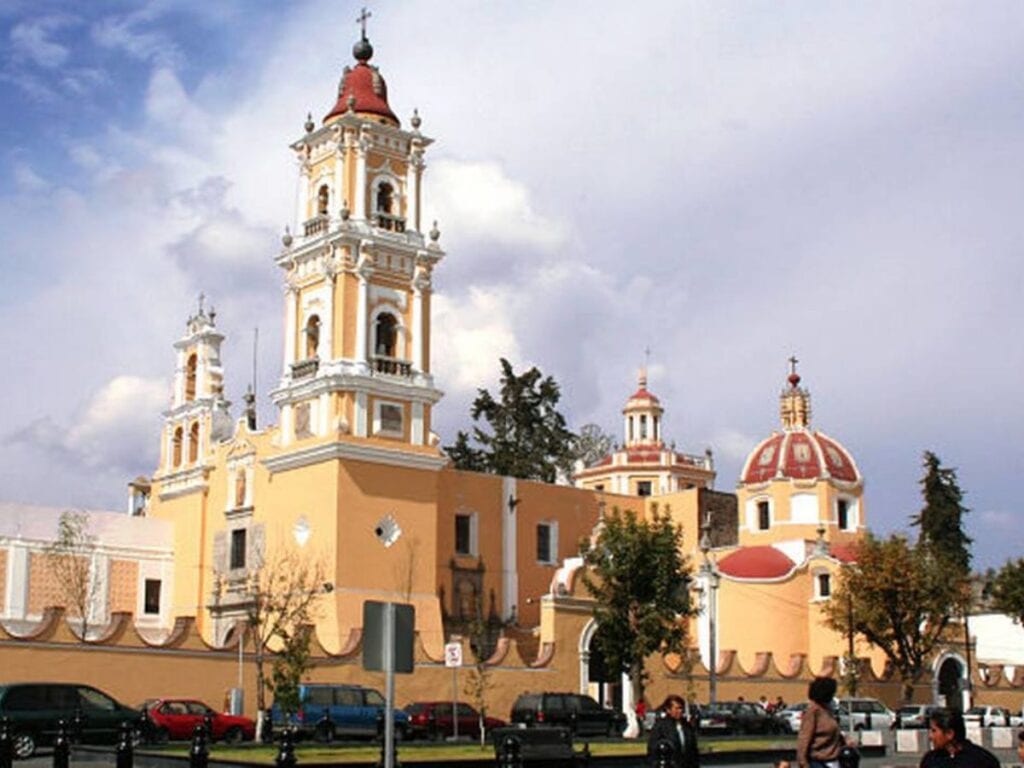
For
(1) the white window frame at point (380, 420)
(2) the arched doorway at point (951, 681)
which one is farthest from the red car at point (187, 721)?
(2) the arched doorway at point (951, 681)

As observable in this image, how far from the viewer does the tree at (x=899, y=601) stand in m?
50.2

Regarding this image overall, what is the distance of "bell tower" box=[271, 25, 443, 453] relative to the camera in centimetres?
4778

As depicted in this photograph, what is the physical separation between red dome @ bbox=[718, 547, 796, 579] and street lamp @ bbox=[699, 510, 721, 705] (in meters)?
0.57

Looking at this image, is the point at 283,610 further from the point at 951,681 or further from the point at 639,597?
the point at 951,681

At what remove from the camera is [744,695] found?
5022cm

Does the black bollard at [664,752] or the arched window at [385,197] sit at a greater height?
the arched window at [385,197]

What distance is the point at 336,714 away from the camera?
3497 centimetres

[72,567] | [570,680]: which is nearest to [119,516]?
[72,567]

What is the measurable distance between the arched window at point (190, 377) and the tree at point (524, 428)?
1792cm

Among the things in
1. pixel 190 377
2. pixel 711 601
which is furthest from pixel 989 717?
pixel 190 377

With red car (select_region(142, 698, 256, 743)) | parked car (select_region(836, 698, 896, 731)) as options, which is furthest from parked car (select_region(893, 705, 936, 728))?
red car (select_region(142, 698, 256, 743))

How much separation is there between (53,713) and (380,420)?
69.3ft

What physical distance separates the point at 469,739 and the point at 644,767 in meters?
12.8

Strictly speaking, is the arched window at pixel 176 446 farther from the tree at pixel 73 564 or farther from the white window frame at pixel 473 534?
the white window frame at pixel 473 534
